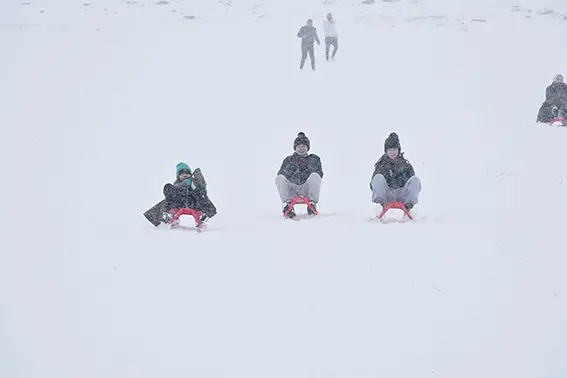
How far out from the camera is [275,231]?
7.73 meters

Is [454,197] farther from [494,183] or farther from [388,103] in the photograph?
[388,103]

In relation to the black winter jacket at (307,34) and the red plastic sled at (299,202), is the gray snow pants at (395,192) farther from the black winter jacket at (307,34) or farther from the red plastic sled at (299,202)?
the black winter jacket at (307,34)

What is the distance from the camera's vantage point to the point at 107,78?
22.7m

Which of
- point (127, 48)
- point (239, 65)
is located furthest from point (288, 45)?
point (127, 48)

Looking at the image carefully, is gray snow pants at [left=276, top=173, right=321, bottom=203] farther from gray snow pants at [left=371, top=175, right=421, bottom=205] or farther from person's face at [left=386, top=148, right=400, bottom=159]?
person's face at [left=386, top=148, right=400, bottom=159]

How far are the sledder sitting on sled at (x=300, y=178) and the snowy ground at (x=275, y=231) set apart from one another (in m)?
0.32

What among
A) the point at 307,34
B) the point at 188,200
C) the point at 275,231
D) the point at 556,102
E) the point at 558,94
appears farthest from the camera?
the point at 307,34

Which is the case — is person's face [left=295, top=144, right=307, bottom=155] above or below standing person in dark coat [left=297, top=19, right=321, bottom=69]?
below

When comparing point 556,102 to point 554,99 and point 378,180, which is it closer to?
point 554,99

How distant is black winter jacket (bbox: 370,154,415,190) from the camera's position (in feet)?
26.6

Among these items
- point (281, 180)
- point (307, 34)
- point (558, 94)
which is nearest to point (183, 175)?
point (281, 180)

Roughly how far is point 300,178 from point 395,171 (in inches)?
48.8

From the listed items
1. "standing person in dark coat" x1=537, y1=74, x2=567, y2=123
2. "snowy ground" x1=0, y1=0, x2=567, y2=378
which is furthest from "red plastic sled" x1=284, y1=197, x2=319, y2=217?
"standing person in dark coat" x1=537, y1=74, x2=567, y2=123

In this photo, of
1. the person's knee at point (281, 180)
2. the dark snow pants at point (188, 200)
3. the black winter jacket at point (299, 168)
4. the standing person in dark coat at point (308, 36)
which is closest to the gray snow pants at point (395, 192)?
the black winter jacket at point (299, 168)
